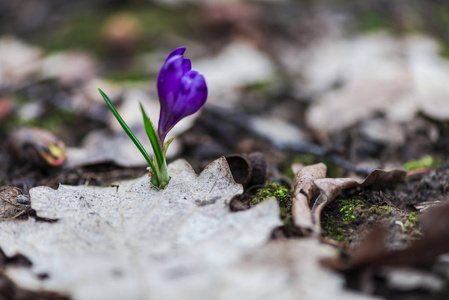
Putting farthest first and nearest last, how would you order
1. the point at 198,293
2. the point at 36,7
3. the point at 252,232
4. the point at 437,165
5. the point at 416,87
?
1. the point at 36,7
2. the point at 416,87
3. the point at 437,165
4. the point at 252,232
5. the point at 198,293

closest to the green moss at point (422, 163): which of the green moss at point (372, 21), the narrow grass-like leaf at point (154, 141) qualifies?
the narrow grass-like leaf at point (154, 141)

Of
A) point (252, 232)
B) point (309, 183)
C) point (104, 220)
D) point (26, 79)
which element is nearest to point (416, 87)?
point (309, 183)

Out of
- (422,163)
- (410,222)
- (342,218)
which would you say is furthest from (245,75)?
(410,222)

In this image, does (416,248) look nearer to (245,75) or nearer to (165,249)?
(165,249)

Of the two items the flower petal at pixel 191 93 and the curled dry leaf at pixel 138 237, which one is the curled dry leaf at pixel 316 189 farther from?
the flower petal at pixel 191 93

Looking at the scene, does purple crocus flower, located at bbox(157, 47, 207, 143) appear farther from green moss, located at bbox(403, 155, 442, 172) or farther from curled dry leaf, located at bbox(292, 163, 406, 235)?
green moss, located at bbox(403, 155, 442, 172)

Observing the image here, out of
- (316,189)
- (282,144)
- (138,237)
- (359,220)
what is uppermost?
(282,144)

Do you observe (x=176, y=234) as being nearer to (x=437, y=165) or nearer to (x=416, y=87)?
(x=437, y=165)

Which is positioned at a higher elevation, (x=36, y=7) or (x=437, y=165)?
(x=36, y=7)
